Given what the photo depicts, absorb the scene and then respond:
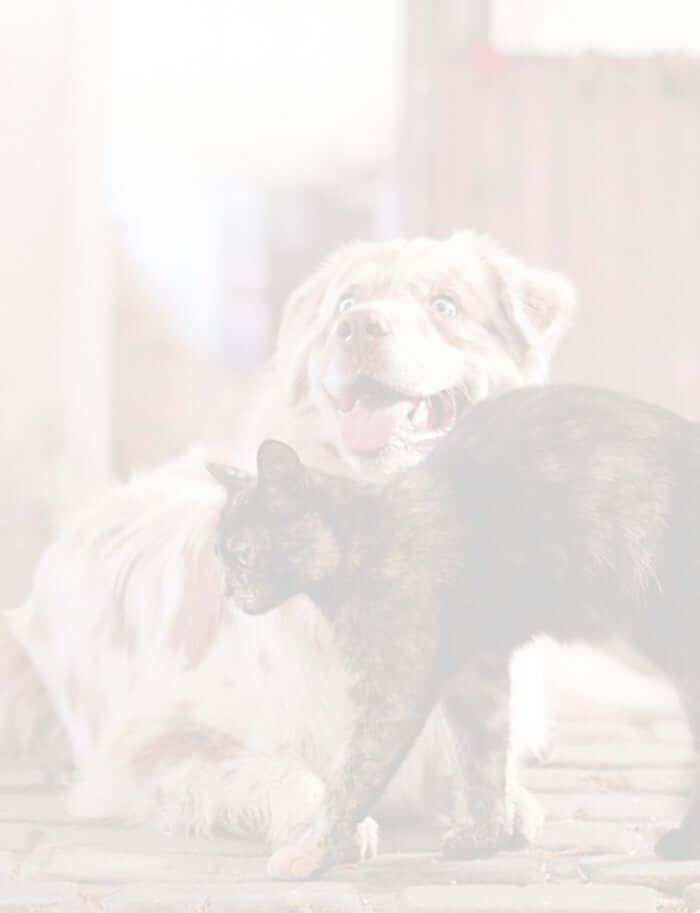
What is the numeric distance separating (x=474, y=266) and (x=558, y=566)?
366mm

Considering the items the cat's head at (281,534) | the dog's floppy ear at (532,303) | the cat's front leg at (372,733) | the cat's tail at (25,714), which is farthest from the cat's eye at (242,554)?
the cat's tail at (25,714)

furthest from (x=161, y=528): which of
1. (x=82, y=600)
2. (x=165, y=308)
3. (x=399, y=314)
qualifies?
(x=399, y=314)

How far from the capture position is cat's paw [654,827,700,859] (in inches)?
45.5

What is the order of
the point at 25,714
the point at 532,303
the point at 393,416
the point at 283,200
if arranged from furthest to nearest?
the point at 283,200, the point at 25,714, the point at 532,303, the point at 393,416

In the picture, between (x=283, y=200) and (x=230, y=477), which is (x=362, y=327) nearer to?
(x=230, y=477)

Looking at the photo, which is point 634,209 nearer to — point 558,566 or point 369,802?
point 558,566

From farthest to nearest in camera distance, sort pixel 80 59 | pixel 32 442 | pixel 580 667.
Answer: pixel 32 442 → pixel 80 59 → pixel 580 667

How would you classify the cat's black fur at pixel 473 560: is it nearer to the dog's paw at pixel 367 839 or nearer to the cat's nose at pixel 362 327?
the dog's paw at pixel 367 839

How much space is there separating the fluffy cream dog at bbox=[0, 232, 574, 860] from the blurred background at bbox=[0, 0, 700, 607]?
6.1 inches

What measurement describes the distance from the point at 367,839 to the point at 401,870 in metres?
0.05

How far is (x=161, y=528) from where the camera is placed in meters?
1.64

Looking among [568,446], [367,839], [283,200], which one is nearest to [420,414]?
[568,446]

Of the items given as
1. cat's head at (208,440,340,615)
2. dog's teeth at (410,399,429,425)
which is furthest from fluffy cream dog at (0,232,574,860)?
cat's head at (208,440,340,615)

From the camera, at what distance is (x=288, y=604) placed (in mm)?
1306
